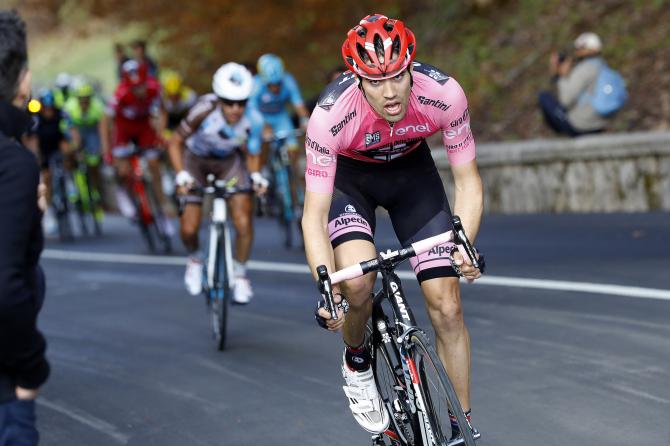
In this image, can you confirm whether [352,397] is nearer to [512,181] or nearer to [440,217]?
[440,217]

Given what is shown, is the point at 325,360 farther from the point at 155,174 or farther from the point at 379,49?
the point at 155,174

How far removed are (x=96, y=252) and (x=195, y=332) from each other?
315 inches

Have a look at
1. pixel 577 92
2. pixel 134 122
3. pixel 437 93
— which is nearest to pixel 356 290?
pixel 437 93

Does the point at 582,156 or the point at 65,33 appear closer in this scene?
the point at 582,156

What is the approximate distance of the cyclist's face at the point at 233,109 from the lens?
10.1 meters

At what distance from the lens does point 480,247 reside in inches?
550

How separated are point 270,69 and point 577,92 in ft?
12.0

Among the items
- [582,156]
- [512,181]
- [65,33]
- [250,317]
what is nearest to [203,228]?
[512,181]

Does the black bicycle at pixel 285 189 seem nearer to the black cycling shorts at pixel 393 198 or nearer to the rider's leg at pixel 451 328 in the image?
the black cycling shorts at pixel 393 198

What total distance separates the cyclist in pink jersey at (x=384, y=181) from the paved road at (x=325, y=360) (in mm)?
842

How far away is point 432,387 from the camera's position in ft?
18.0

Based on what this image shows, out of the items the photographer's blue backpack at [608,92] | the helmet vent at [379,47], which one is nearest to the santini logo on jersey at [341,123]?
the helmet vent at [379,47]

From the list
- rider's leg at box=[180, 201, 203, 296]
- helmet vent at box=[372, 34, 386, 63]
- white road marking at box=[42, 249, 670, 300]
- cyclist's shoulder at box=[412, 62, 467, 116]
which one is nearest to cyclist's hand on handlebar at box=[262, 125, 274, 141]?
white road marking at box=[42, 249, 670, 300]

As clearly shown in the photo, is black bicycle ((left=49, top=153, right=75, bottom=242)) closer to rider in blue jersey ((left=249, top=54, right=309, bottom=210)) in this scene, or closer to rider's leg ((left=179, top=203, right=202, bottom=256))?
rider in blue jersey ((left=249, top=54, right=309, bottom=210))
